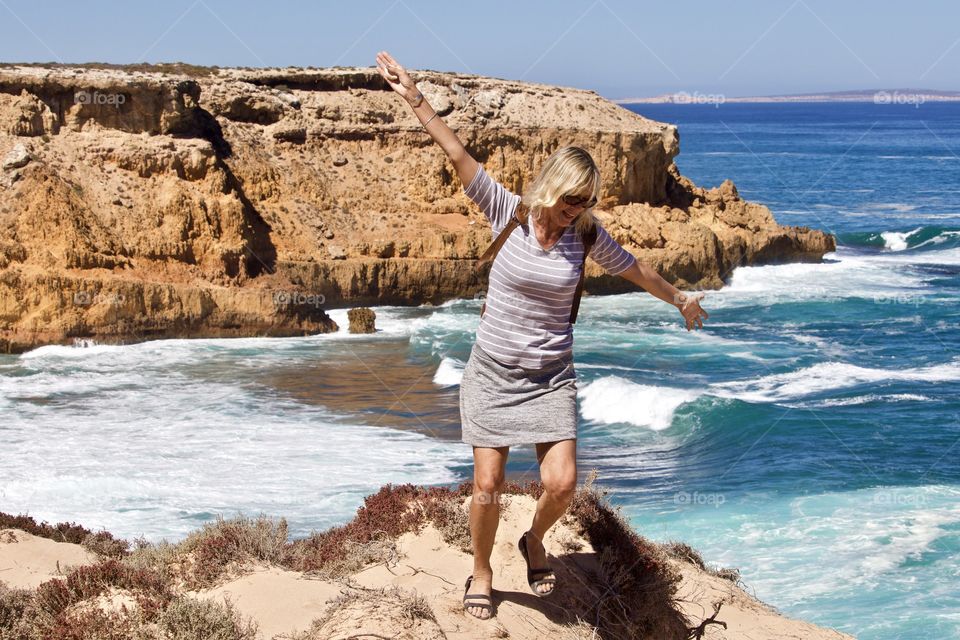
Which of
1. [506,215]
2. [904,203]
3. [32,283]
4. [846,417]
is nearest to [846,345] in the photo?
[846,417]

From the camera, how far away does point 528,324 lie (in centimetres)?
513

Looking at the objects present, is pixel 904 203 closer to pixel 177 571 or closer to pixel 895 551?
pixel 895 551

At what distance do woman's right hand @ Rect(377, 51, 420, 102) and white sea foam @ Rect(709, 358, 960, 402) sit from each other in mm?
15879

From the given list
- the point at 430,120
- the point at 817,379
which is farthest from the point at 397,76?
the point at 817,379

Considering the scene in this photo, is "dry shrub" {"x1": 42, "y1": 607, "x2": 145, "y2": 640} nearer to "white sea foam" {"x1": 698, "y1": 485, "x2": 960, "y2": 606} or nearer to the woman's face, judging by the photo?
the woman's face

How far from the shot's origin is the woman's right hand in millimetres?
5215

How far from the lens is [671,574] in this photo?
667 centimetres

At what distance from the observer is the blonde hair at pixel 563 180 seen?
4.95 metres

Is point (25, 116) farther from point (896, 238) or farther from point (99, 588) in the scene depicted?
point (896, 238)

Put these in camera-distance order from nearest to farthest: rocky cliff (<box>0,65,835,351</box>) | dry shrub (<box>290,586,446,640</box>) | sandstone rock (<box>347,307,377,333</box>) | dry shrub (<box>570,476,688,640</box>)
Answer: dry shrub (<box>290,586,446,640</box>), dry shrub (<box>570,476,688,640</box>), rocky cliff (<box>0,65,835,351</box>), sandstone rock (<box>347,307,377,333</box>)

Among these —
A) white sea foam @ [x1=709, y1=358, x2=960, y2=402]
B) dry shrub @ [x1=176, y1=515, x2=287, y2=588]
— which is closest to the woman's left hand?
dry shrub @ [x1=176, y1=515, x2=287, y2=588]

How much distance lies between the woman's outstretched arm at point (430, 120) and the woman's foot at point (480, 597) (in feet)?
6.45

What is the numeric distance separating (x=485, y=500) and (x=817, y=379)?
59.3 ft

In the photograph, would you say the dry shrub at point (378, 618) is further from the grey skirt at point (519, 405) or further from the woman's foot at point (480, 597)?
the grey skirt at point (519, 405)
